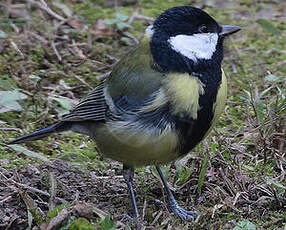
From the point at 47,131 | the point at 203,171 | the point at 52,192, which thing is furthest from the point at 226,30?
the point at 52,192

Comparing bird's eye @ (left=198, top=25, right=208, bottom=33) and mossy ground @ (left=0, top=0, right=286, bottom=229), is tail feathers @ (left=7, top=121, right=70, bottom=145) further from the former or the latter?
bird's eye @ (left=198, top=25, right=208, bottom=33)

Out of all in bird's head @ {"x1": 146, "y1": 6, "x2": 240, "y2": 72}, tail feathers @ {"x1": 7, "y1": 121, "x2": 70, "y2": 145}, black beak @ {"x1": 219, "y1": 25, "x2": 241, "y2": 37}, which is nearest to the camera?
bird's head @ {"x1": 146, "y1": 6, "x2": 240, "y2": 72}

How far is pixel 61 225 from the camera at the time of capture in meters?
3.27

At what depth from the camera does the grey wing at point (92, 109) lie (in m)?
3.91

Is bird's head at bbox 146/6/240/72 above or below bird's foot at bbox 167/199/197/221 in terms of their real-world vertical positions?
above

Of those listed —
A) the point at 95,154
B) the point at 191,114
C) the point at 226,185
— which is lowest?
the point at 95,154

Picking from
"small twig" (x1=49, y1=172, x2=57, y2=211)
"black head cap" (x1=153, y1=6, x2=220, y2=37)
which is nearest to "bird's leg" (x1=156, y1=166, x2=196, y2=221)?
"small twig" (x1=49, y1=172, x2=57, y2=211)

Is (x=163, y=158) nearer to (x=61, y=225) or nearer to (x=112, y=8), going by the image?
(x=61, y=225)

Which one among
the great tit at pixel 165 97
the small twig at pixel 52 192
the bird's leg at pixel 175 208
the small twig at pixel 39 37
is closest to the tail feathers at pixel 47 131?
the great tit at pixel 165 97

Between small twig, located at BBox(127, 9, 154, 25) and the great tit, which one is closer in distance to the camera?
the great tit

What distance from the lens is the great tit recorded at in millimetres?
3484

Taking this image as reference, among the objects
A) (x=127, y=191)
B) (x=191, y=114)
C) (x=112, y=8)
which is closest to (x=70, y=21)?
(x=112, y=8)

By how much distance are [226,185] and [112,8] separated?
3.41 m

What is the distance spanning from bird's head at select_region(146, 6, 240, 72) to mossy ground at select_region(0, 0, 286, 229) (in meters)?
0.56
